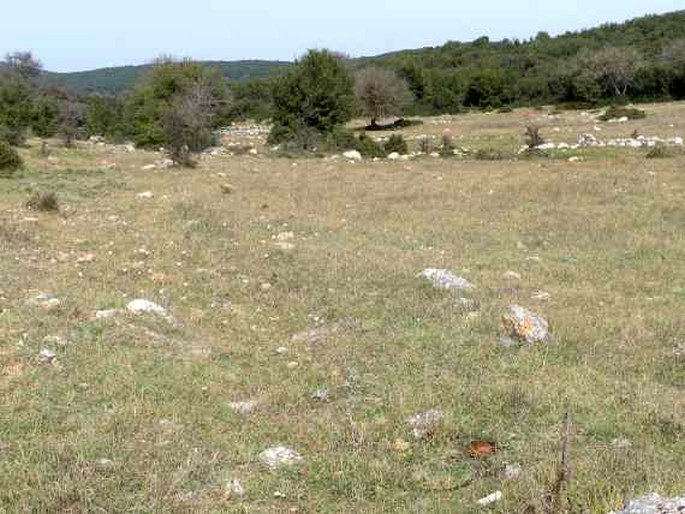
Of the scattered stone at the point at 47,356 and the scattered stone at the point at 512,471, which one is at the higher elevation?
the scattered stone at the point at 47,356

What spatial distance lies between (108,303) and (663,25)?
9008 cm

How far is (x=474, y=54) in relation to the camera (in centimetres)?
9825

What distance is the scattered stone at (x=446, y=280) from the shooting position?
8.84 metres

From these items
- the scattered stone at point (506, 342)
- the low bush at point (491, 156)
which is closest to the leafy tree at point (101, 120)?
the low bush at point (491, 156)

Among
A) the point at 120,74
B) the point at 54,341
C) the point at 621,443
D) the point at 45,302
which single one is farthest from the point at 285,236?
the point at 120,74

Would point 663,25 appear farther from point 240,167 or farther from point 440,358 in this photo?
point 440,358

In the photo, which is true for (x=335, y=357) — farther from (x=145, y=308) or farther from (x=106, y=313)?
(x=106, y=313)

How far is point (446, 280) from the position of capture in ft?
29.5

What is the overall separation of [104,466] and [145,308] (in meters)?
3.45

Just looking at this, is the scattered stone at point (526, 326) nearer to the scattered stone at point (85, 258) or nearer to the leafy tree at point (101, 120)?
the scattered stone at point (85, 258)

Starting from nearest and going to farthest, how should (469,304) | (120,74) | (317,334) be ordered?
(317,334)
(469,304)
(120,74)

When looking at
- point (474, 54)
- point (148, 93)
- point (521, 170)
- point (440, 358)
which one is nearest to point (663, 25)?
point (474, 54)

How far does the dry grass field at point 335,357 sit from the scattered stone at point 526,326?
157 millimetres

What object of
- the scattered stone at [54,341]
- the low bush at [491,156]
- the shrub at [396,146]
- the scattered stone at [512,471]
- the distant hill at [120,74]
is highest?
the distant hill at [120,74]
